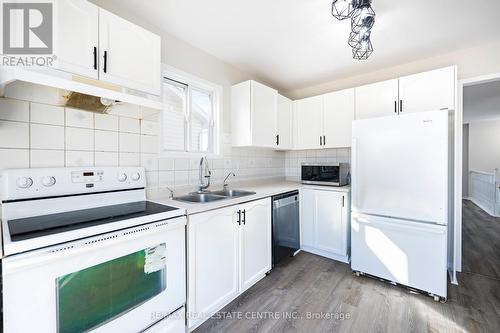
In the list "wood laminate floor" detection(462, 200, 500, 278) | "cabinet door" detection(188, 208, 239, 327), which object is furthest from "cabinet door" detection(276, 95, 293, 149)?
"wood laminate floor" detection(462, 200, 500, 278)

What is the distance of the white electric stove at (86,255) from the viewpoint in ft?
2.79

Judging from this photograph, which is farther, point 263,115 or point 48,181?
point 263,115

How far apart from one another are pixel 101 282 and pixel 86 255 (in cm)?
17

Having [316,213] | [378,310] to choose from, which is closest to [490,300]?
[378,310]

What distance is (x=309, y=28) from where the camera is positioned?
1875 mm

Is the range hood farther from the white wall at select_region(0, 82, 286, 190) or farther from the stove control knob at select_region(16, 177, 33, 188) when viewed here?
the stove control knob at select_region(16, 177, 33, 188)

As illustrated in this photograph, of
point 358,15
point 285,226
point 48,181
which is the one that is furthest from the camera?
point 285,226

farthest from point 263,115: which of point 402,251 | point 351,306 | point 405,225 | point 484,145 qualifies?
point 484,145

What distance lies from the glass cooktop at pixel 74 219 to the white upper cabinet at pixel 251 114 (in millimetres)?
1338

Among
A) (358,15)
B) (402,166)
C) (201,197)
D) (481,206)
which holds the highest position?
(358,15)

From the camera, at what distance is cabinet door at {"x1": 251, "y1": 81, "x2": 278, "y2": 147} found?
8.20ft

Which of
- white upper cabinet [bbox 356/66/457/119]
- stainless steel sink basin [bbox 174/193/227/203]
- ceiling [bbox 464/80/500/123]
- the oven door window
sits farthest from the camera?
ceiling [bbox 464/80/500/123]

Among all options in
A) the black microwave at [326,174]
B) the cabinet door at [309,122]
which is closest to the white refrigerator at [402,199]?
the black microwave at [326,174]

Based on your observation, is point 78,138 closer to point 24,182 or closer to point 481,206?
point 24,182
